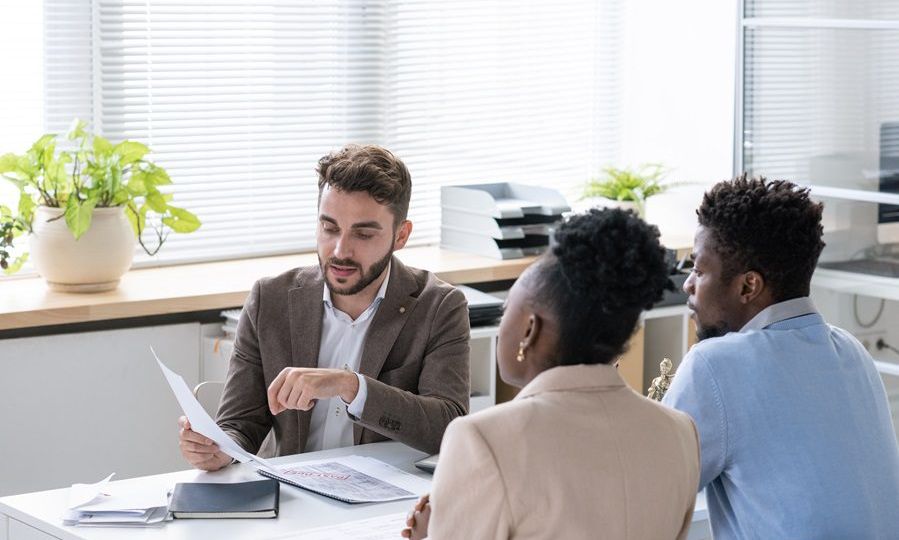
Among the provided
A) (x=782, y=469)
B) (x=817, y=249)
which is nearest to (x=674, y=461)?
(x=782, y=469)

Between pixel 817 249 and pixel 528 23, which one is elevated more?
pixel 528 23

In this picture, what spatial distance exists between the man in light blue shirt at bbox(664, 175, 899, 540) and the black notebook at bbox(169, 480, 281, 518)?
2.28ft

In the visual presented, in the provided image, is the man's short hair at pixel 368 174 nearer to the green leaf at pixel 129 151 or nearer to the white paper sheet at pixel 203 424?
the white paper sheet at pixel 203 424

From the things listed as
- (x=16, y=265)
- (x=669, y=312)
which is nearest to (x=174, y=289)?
(x=16, y=265)

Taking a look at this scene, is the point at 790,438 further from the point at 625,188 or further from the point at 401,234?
the point at 625,188

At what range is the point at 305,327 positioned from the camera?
8.99ft

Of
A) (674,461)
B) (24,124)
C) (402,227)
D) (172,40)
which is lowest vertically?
(674,461)

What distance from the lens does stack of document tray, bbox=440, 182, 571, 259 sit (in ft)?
14.0

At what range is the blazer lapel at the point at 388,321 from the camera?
2.69 meters

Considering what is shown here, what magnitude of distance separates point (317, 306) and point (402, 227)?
0.25m

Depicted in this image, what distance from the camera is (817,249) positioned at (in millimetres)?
2088

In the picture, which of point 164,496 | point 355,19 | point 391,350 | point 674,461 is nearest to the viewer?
point 674,461

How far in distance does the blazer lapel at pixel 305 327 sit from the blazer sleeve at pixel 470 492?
4.03 feet

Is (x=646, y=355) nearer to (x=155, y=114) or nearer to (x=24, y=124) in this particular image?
(x=155, y=114)
